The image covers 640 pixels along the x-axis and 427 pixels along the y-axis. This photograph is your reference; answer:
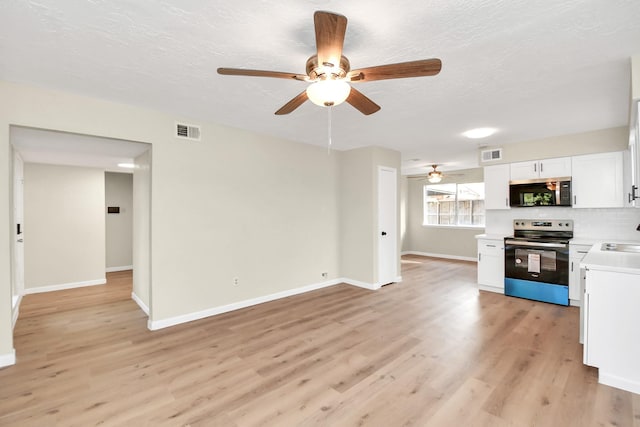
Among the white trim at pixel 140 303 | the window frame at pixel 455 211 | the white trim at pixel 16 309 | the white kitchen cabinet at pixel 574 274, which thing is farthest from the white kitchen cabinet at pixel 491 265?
the white trim at pixel 16 309

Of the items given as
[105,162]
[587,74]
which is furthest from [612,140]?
[105,162]

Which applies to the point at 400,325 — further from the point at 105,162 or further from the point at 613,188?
the point at 105,162

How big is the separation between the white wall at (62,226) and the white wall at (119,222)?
4.67ft

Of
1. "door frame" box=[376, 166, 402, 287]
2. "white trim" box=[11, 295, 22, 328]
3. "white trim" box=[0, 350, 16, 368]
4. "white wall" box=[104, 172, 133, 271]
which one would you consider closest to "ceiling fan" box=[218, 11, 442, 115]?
"white trim" box=[0, 350, 16, 368]

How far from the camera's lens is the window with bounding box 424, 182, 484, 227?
822 centimetres

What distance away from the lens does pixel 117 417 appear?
78.4 inches

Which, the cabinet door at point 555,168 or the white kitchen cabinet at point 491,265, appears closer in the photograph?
the cabinet door at point 555,168

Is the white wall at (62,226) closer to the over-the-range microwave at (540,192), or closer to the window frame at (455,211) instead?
the over-the-range microwave at (540,192)

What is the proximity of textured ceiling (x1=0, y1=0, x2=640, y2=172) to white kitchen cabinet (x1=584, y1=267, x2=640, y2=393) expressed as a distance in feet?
5.81

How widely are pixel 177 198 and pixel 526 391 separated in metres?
3.95

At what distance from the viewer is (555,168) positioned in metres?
4.62

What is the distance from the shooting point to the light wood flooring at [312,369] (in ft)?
6.62

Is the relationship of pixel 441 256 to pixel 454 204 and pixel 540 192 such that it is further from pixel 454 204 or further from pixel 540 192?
pixel 540 192

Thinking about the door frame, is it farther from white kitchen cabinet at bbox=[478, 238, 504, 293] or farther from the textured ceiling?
the textured ceiling
